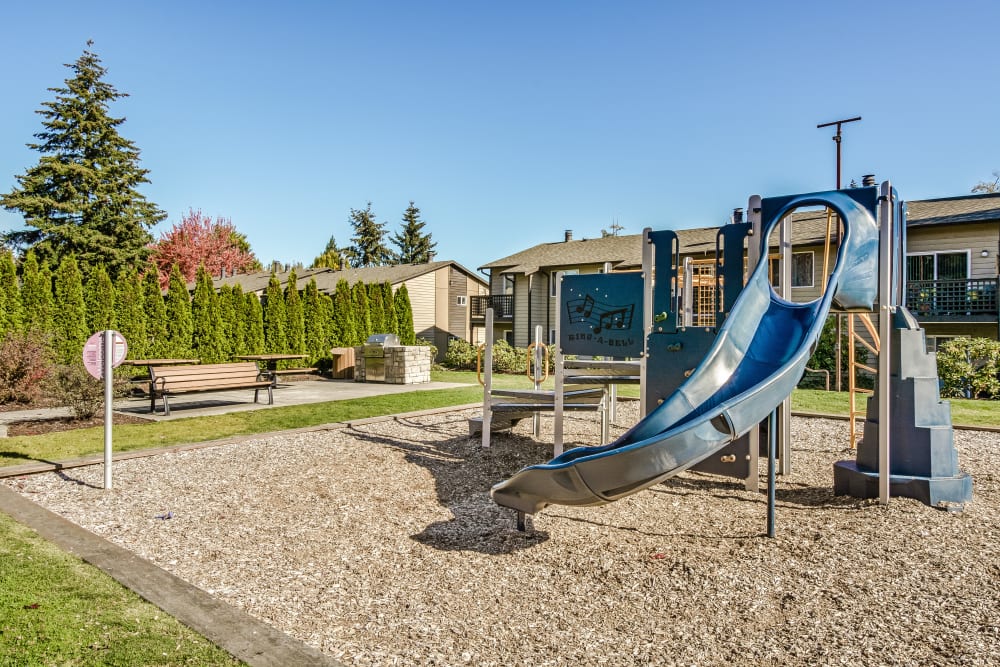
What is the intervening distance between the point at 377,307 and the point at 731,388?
2248cm

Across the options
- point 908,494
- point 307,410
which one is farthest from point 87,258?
point 908,494

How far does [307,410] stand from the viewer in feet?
40.7

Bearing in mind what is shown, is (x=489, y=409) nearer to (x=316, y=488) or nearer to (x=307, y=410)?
(x=316, y=488)

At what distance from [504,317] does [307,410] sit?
21177 mm

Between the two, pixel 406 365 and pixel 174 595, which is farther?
pixel 406 365

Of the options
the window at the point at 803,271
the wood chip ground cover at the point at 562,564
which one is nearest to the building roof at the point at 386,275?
the window at the point at 803,271

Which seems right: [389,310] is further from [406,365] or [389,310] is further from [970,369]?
[970,369]

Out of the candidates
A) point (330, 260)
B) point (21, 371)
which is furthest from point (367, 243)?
point (21, 371)

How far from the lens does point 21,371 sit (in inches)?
527

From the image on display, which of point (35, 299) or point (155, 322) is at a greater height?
point (35, 299)

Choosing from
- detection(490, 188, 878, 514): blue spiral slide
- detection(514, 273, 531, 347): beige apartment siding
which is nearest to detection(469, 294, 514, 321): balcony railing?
detection(514, 273, 531, 347): beige apartment siding

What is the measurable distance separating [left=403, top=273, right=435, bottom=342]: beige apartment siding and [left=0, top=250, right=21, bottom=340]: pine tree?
56.5ft

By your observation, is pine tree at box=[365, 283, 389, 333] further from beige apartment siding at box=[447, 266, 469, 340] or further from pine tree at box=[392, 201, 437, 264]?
pine tree at box=[392, 201, 437, 264]

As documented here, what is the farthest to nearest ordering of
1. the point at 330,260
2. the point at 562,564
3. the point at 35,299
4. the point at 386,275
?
the point at 330,260 → the point at 386,275 → the point at 35,299 → the point at 562,564
